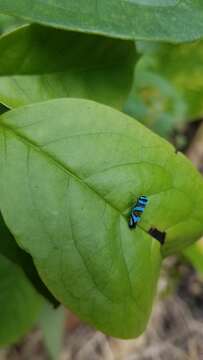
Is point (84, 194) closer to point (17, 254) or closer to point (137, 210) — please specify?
point (137, 210)

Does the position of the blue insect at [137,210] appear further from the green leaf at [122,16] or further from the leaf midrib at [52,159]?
the green leaf at [122,16]

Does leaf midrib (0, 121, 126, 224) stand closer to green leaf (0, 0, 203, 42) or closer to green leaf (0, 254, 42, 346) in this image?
green leaf (0, 0, 203, 42)

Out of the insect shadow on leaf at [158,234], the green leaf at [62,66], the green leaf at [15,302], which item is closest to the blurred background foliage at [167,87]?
the green leaf at [15,302]

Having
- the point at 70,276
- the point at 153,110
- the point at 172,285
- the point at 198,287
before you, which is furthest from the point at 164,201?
the point at 198,287

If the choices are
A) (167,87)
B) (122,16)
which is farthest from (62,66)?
(167,87)

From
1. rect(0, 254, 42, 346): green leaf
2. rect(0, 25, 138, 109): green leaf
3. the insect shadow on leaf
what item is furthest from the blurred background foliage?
the insect shadow on leaf
